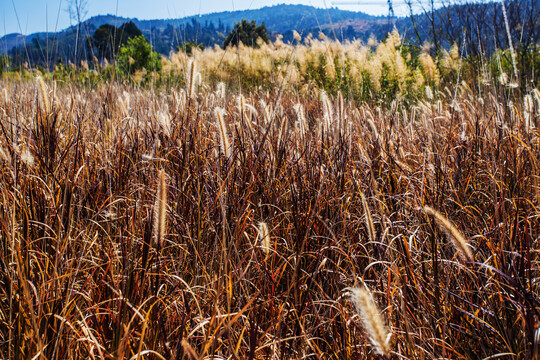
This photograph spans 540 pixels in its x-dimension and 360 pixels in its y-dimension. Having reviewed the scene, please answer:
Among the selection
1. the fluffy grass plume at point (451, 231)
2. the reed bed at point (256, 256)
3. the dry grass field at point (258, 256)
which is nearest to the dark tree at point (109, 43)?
the dry grass field at point (258, 256)

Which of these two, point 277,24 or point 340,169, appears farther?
point 277,24

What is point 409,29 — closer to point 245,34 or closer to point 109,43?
point 245,34

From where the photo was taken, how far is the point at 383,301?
1.37 m

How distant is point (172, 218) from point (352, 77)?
3933 mm

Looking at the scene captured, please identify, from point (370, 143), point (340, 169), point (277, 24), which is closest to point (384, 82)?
point (370, 143)

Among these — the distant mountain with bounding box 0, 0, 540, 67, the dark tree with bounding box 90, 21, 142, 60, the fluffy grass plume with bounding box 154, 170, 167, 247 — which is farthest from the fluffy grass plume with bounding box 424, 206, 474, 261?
the dark tree with bounding box 90, 21, 142, 60

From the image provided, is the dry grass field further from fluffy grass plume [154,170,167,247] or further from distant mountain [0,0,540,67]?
distant mountain [0,0,540,67]

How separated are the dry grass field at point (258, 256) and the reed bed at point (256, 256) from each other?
0.03 ft

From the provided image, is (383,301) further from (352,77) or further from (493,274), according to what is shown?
(352,77)

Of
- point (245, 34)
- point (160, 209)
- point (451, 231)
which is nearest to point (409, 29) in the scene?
point (245, 34)

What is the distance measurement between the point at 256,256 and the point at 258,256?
238 millimetres

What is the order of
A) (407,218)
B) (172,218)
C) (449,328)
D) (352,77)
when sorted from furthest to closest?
(352,77) → (407,218) → (172,218) → (449,328)

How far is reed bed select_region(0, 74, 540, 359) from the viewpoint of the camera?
1.00m

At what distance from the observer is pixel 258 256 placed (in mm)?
1541
